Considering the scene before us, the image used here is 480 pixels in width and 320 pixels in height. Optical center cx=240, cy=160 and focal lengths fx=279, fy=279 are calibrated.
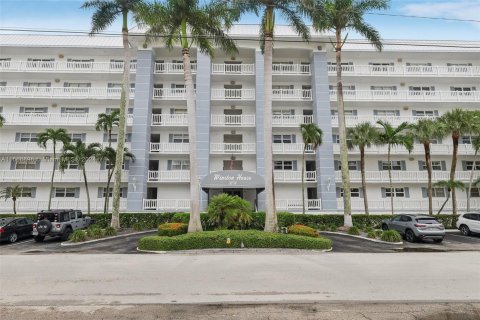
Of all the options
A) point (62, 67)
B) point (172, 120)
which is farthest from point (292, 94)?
point (62, 67)

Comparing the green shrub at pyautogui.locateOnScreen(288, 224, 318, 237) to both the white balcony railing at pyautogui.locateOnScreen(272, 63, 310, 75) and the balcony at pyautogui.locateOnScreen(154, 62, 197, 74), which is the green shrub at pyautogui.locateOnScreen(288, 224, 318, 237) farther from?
the balcony at pyautogui.locateOnScreen(154, 62, 197, 74)

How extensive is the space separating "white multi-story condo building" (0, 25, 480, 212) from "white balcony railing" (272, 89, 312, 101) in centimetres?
12

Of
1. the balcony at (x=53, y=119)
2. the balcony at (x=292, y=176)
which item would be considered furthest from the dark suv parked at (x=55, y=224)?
the balcony at (x=292, y=176)

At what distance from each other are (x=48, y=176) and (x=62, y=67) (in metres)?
12.3

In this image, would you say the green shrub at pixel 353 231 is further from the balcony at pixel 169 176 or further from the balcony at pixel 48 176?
the balcony at pixel 48 176

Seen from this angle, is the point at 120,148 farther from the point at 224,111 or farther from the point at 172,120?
the point at 224,111

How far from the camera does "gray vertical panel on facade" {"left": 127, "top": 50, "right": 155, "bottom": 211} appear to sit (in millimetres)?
27328

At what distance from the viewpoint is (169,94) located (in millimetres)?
30500

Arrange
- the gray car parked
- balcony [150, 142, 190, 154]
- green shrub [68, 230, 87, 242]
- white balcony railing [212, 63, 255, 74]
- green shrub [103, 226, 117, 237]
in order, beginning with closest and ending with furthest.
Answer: green shrub [68, 230, 87, 242]
the gray car parked
green shrub [103, 226, 117, 237]
balcony [150, 142, 190, 154]
white balcony railing [212, 63, 255, 74]

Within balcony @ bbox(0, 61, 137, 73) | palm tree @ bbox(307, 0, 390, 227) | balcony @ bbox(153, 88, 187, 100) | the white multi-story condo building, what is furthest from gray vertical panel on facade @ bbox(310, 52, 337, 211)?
balcony @ bbox(0, 61, 137, 73)

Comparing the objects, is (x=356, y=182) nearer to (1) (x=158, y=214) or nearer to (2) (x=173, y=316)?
(1) (x=158, y=214)

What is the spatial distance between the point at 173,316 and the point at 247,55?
30.3 m

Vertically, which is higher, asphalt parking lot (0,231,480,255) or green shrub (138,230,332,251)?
green shrub (138,230,332,251)

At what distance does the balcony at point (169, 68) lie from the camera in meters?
30.7
